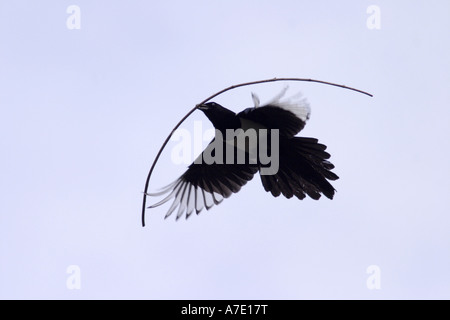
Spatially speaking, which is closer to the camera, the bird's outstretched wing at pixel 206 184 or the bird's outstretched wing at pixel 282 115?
the bird's outstretched wing at pixel 282 115

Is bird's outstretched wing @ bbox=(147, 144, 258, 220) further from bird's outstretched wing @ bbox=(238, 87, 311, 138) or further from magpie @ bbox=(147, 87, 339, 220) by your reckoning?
bird's outstretched wing @ bbox=(238, 87, 311, 138)

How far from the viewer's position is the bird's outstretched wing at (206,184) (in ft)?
24.1

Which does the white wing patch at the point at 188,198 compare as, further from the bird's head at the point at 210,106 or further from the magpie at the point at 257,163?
the bird's head at the point at 210,106

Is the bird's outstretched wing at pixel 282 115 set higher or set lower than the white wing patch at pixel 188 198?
higher

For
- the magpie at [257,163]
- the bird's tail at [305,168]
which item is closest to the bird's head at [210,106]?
the magpie at [257,163]

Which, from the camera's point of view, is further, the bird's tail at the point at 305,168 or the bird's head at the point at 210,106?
the bird's tail at the point at 305,168

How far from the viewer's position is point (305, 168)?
717cm

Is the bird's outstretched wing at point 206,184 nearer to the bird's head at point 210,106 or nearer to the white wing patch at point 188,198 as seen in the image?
the white wing patch at point 188,198

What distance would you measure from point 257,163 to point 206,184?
1.77 feet

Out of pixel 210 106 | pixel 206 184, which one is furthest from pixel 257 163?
pixel 210 106

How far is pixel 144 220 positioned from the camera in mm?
5395
